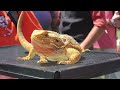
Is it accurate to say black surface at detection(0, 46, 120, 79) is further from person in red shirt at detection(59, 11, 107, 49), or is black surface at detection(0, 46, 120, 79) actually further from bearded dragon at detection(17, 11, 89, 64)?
person in red shirt at detection(59, 11, 107, 49)

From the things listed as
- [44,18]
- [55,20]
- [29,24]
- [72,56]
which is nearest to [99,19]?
[44,18]

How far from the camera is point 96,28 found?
2.07 m

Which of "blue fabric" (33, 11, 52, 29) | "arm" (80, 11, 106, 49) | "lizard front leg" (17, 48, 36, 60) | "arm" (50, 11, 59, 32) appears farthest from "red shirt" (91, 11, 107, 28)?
"lizard front leg" (17, 48, 36, 60)

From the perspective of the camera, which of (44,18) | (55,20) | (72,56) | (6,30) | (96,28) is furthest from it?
(55,20)

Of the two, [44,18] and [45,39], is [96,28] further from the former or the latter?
[45,39]

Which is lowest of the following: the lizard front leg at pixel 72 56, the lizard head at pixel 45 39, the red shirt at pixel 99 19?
the lizard front leg at pixel 72 56

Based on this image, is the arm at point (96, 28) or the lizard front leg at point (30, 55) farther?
the arm at point (96, 28)

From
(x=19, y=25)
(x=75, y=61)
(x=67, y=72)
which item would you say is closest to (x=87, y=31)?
(x=19, y=25)

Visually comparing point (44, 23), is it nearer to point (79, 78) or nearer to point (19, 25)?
point (19, 25)

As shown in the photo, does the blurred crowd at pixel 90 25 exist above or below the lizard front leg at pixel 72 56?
above

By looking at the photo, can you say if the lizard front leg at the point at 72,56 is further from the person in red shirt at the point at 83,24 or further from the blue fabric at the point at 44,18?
the blue fabric at the point at 44,18

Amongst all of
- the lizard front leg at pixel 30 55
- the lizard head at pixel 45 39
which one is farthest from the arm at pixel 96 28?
the lizard head at pixel 45 39

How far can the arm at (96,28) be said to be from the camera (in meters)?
2.05

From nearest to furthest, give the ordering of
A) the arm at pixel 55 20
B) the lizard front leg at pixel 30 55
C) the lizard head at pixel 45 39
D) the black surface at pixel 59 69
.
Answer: the black surface at pixel 59 69
the lizard head at pixel 45 39
the lizard front leg at pixel 30 55
the arm at pixel 55 20
